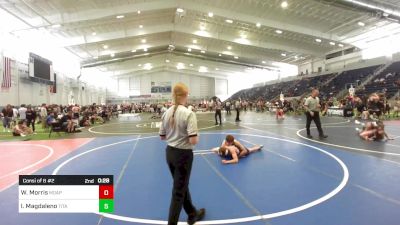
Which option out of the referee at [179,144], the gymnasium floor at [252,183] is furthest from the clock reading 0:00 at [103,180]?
the gymnasium floor at [252,183]

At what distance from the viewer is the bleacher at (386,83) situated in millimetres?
27258

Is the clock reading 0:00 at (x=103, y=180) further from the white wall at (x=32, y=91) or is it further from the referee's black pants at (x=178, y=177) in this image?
the white wall at (x=32, y=91)

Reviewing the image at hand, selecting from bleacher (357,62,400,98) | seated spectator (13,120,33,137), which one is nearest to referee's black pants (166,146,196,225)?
seated spectator (13,120,33,137)

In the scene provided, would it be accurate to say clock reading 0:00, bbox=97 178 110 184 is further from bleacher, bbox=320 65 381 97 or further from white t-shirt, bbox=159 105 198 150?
bleacher, bbox=320 65 381 97

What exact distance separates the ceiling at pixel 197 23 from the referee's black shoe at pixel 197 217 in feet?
65.2

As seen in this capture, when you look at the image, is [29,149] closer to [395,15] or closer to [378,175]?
[378,175]

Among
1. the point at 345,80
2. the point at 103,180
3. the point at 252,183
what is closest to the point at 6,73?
the point at 252,183

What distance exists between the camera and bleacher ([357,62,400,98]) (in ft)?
89.4

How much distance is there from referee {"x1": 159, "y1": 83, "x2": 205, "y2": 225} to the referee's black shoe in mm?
442

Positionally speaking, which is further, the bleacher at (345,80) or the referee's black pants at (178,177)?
the bleacher at (345,80)

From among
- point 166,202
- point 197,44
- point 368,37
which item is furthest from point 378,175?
point 197,44

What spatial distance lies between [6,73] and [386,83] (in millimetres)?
36488

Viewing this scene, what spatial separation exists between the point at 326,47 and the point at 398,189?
3616 centimetres
